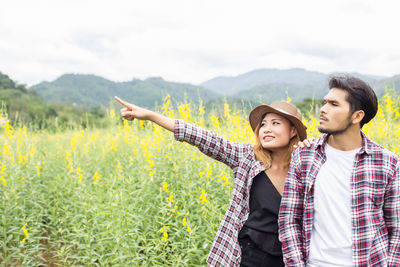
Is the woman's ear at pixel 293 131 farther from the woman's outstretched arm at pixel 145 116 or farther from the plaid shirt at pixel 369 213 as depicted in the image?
the woman's outstretched arm at pixel 145 116

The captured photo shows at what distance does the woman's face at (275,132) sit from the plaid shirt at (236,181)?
0.40ft

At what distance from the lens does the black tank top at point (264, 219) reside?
5.73ft

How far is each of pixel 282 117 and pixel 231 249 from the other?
30.3 inches

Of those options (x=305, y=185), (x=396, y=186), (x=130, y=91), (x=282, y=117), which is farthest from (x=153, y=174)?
(x=130, y=91)

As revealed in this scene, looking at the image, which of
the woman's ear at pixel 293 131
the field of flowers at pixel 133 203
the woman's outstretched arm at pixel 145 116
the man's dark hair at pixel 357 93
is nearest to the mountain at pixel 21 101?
the field of flowers at pixel 133 203

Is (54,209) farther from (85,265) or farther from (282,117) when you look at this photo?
(282,117)

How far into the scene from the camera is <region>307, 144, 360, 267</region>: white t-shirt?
1485 millimetres

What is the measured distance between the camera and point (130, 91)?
10288cm

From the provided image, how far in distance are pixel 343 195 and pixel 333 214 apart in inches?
3.7

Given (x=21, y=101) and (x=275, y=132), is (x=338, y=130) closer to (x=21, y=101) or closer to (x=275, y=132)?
(x=275, y=132)

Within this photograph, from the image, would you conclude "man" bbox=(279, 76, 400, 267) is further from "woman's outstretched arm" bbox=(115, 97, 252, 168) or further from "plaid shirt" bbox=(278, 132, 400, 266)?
"woman's outstretched arm" bbox=(115, 97, 252, 168)

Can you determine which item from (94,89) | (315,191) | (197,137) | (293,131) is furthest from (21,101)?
(94,89)

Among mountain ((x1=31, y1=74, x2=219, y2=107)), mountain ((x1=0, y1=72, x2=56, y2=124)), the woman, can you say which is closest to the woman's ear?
the woman

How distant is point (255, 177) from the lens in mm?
1898
